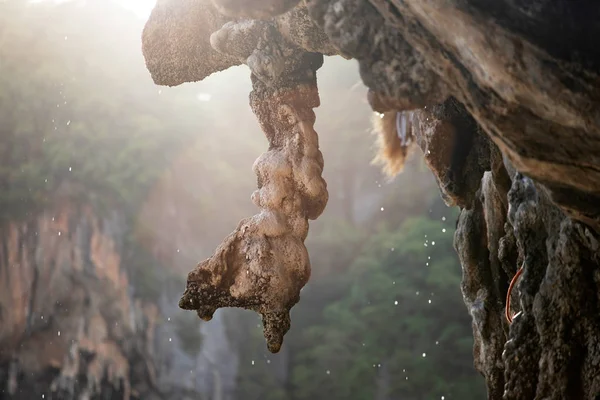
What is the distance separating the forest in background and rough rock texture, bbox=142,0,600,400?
23.1 feet

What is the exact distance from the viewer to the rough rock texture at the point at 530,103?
1.70 metres

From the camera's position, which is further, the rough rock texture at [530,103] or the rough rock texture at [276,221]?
the rough rock texture at [276,221]

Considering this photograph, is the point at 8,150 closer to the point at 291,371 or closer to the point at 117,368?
the point at 117,368

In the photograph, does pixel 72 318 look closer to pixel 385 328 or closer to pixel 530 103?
pixel 385 328

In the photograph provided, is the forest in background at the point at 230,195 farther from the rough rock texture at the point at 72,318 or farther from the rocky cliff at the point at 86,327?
the rough rock texture at the point at 72,318

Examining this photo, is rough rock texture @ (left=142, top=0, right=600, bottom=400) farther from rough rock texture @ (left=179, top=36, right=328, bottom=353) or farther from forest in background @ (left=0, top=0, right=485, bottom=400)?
forest in background @ (left=0, top=0, right=485, bottom=400)

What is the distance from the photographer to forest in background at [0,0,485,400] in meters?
9.83

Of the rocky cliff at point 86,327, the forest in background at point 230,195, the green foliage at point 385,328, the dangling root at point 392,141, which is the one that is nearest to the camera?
the dangling root at point 392,141

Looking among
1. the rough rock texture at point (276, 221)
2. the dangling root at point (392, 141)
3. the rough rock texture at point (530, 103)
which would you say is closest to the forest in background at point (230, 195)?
the dangling root at point (392, 141)

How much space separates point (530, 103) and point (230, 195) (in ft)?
31.5

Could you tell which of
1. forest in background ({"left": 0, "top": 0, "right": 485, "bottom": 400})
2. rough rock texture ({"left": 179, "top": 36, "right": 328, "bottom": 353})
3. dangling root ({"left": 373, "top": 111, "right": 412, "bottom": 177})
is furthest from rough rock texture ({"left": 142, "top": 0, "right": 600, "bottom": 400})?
forest in background ({"left": 0, "top": 0, "right": 485, "bottom": 400})

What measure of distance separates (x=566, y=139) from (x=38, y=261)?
1082 centimetres

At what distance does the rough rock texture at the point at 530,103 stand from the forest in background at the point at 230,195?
7.05m

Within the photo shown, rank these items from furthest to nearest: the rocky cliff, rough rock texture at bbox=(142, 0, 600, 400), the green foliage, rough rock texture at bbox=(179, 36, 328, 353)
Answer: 1. the rocky cliff
2. the green foliage
3. rough rock texture at bbox=(179, 36, 328, 353)
4. rough rock texture at bbox=(142, 0, 600, 400)
